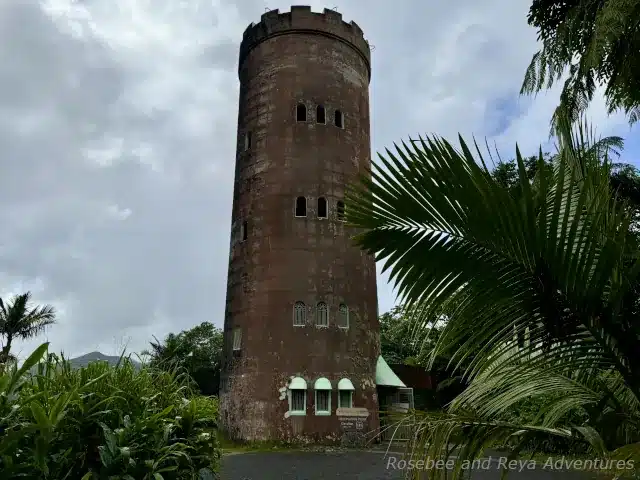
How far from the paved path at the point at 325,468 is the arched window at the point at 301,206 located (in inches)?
305

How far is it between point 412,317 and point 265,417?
17.0 metres

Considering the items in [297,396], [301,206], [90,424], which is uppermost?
[301,206]

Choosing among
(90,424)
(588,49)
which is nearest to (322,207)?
(588,49)

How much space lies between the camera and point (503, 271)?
7.36ft

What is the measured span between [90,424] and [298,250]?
15744 mm

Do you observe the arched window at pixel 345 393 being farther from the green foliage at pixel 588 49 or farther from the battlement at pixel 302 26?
the battlement at pixel 302 26

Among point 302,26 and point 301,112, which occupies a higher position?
point 302,26

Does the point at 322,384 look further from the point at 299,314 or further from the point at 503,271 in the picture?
the point at 503,271

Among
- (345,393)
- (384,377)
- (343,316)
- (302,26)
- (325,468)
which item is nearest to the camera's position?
(325,468)

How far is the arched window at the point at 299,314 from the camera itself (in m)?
19.3

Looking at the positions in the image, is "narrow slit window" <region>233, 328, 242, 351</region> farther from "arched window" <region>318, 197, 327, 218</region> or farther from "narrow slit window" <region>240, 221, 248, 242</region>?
"arched window" <region>318, 197, 327, 218</region>

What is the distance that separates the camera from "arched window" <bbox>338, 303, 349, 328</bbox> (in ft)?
64.5

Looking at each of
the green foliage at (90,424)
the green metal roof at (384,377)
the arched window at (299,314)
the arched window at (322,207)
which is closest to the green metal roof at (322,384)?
the arched window at (299,314)

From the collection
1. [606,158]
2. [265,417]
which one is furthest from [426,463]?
[265,417]
